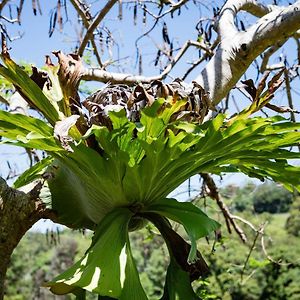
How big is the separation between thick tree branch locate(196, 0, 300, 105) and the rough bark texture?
406 mm

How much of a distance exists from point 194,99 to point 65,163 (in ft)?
0.83

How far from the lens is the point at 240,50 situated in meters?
1.14

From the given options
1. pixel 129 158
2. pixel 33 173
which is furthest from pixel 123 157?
pixel 33 173

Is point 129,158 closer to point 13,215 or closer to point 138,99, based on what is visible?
point 138,99

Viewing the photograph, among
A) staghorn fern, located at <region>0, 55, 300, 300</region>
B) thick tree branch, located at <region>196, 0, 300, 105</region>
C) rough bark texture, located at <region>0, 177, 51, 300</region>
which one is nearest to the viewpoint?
staghorn fern, located at <region>0, 55, 300, 300</region>

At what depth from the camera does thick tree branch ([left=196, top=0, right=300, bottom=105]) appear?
3.60ft

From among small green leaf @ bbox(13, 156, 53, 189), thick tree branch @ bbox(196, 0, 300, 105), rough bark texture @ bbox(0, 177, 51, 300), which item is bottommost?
rough bark texture @ bbox(0, 177, 51, 300)

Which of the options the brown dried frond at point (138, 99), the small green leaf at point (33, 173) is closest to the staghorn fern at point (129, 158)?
the brown dried frond at point (138, 99)

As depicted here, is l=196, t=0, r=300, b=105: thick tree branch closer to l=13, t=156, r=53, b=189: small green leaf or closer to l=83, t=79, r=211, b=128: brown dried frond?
l=83, t=79, r=211, b=128: brown dried frond

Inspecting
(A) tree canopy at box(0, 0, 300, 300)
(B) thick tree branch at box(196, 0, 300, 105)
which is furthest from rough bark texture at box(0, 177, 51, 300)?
(B) thick tree branch at box(196, 0, 300, 105)

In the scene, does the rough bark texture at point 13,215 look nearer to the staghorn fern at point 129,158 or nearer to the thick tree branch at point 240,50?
the staghorn fern at point 129,158

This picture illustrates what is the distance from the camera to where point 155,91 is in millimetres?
905

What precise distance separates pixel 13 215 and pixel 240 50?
58cm

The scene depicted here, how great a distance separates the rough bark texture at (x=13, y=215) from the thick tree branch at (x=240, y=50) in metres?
0.41
